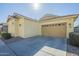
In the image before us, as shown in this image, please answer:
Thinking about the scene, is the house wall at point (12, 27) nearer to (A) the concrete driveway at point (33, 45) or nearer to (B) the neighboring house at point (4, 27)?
(B) the neighboring house at point (4, 27)

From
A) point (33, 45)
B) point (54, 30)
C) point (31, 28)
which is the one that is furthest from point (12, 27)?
point (54, 30)

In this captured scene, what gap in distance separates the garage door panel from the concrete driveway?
85 millimetres

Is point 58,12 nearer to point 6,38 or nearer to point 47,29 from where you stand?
point 47,29

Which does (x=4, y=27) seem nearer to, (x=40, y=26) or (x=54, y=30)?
(x=40, y=26)

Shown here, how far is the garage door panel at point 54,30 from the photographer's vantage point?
2785mm

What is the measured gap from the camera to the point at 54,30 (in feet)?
9.30

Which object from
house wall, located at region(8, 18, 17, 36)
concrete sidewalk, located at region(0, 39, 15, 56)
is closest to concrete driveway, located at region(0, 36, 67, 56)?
concrete sidewalk, located at region(0, 39, 15, 56)

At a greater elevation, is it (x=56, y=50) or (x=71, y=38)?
(x=71, y=38)

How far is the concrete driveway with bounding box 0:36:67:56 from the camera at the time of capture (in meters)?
2.79

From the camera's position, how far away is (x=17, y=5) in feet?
9.13

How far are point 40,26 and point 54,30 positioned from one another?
0.82 ft

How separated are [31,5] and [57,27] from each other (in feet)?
1.89

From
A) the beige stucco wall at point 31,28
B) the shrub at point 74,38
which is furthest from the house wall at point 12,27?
the shrub at point 74,38

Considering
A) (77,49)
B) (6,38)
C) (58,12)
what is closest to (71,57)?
(77,49)
